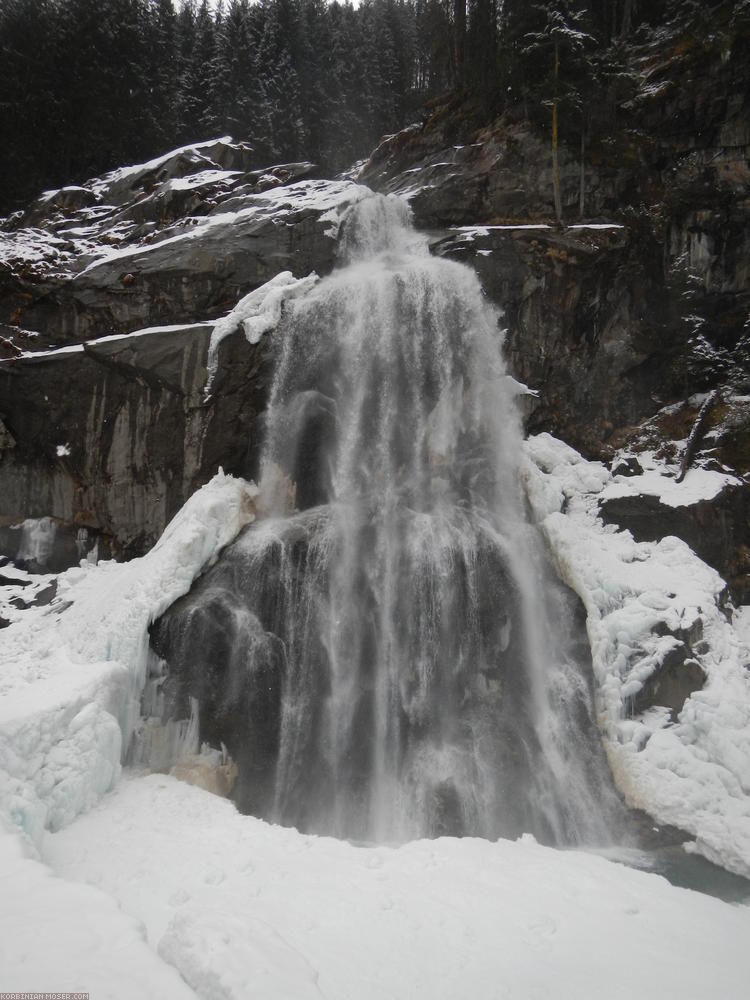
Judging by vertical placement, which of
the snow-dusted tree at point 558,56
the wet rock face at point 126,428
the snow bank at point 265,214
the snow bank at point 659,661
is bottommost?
the snow bank at point 659,661

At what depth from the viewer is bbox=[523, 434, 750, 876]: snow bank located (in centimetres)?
816

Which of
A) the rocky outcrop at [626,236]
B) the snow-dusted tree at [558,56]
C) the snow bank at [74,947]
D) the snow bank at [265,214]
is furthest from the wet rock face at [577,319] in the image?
the snow bank at [74,947]

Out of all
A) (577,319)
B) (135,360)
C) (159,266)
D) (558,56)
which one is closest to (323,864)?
(135,360)

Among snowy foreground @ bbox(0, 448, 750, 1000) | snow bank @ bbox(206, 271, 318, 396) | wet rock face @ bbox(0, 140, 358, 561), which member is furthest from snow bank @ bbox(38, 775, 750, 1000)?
snow bank @ bbox(206, 271, 318, 396)

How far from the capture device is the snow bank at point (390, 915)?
3.92 meters

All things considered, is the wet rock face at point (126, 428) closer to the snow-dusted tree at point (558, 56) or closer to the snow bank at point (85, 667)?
the snow bank at point (85, 667)

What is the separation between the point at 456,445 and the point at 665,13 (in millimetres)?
18695

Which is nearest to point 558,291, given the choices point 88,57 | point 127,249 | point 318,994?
point 127,249

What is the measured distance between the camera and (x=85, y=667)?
347 inches

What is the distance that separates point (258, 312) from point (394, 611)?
841 cm

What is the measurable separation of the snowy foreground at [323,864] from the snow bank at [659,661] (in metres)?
0.03

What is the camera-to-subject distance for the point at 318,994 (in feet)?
11.5

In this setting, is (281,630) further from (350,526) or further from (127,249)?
(127,249)

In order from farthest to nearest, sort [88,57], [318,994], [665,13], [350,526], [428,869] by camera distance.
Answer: [88,57], [665,13], [350,526], [428,869], [318,994]
